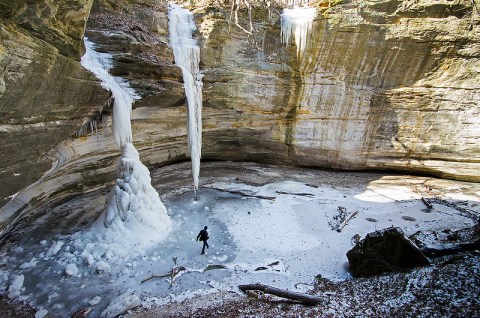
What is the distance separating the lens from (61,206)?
10.6 metres

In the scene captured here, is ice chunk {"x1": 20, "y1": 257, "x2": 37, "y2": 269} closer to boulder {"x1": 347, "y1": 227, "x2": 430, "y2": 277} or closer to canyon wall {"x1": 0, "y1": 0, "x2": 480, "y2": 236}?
canyon wall {"x1": 0, "y1": 0, "x2": 480, "y2": 236}

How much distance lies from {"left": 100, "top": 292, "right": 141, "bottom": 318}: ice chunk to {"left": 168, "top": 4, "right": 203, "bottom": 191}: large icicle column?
19.4 feet

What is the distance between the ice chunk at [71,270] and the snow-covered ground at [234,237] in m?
0.03

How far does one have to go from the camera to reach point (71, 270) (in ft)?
24.5

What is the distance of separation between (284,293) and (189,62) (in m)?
9.05

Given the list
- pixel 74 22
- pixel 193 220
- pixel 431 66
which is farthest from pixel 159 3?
pixel 431 66

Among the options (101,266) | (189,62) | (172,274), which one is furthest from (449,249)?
(189,62)

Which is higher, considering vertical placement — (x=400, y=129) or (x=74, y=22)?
(x=74, y=22)

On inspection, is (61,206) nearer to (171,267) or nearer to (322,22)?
(171,267)

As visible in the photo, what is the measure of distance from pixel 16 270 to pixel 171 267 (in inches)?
148

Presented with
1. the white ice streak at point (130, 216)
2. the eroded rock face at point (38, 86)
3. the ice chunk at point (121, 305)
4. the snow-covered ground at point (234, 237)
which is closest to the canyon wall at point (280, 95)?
the eroded rock face at point (38, 86)

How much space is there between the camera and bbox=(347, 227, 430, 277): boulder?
654 cm

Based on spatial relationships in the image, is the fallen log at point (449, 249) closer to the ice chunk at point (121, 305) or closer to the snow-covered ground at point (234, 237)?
the snow-covered ground at point (234, 237)

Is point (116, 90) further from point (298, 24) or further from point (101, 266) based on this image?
point (298, 24)
